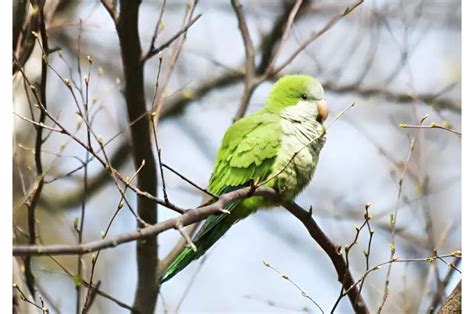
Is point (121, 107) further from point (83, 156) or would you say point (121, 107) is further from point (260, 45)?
point (260, 45)

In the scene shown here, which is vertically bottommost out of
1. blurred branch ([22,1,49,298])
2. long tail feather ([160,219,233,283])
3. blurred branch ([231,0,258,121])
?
long tail feather ([160,219,233,283])

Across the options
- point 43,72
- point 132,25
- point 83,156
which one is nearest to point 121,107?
point 83,156

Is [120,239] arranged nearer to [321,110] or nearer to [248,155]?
[248,155]

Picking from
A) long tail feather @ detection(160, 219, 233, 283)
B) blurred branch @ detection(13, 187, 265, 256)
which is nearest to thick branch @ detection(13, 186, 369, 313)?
blurred branch @ detection(13, 187, 265, 256)

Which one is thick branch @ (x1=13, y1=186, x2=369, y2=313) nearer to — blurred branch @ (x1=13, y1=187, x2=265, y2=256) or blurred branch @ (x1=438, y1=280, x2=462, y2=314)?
blurred branch @ (x1=13, y1=187, x2=265, y2=256)

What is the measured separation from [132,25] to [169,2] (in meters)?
0.39

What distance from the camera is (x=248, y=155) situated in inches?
56.9

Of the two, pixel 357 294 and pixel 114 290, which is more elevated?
pixel 114 290

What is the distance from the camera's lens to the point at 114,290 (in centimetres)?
171

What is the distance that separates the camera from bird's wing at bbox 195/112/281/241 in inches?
56.3

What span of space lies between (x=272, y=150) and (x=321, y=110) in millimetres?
155

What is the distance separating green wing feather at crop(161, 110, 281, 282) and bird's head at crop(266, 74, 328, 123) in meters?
0.04

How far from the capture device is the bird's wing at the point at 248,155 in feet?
4.69

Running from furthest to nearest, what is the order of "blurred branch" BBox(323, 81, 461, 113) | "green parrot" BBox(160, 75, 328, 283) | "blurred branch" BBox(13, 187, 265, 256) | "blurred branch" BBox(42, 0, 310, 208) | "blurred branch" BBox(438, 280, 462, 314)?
"blurred branch" BBox(42, 0, 310, 208) → "blurred branch" BBox(323, 81, 461, 113) → "green parrot" BBox(160, 75, 328, 283) → "blurred branch" BBox(438, 280, 462, 314) → "blurred branch" BBox(13, 187, 265, 256)
